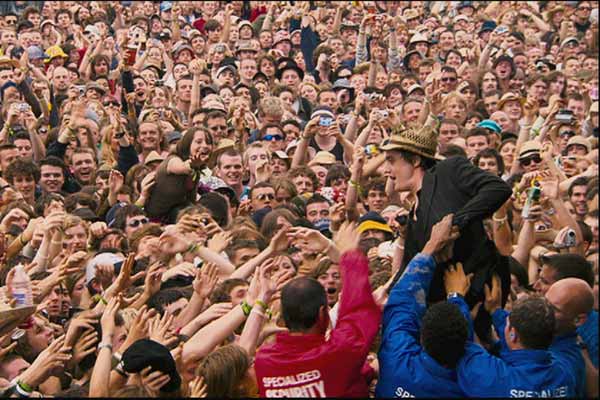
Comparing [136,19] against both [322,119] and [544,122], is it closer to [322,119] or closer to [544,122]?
[322,119]

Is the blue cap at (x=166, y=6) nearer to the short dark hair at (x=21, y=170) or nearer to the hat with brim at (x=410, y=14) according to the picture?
the hat with brim at (x=410, y=14)

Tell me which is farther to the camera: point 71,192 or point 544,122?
point 544,122

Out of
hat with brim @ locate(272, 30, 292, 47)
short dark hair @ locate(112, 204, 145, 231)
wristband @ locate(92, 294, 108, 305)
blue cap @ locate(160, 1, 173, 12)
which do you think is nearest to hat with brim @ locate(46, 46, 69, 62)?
hat with brim @ locate(272, 30, 292, 47)

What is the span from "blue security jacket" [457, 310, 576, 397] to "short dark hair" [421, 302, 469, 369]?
0.06m

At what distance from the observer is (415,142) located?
5648 mm

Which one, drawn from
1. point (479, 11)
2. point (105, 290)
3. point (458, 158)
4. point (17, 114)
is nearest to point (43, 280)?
point (105, 290)

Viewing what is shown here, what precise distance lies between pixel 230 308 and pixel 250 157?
15.1 feet

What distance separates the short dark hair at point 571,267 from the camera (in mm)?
5981

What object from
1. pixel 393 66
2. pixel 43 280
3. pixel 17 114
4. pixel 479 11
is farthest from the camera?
pixel 479 11

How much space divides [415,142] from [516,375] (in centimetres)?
133

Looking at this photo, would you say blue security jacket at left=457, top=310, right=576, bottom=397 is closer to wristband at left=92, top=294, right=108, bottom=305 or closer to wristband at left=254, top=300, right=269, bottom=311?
wristband at left=254, top=300, right=269, bottom=311

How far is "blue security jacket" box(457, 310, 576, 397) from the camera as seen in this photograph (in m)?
4.82

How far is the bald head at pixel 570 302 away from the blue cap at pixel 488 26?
1231 centimetres

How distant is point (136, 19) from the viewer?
17.3 metres
